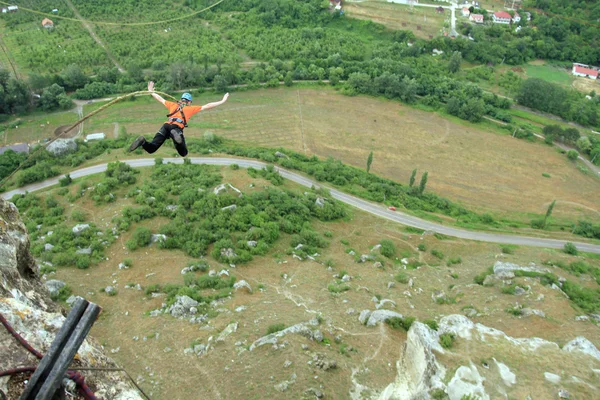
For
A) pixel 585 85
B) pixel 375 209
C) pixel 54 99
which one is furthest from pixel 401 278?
pixel 585 85

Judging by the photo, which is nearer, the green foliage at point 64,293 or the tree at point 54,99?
the green foliage at point 64,293

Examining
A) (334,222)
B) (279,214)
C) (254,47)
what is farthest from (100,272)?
(254,47)

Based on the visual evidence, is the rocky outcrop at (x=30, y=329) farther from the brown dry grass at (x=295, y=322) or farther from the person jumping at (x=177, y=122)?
the brown dry grass at (x=295, y=322)

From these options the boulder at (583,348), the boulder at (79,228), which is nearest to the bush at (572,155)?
the boulder at (583,348)

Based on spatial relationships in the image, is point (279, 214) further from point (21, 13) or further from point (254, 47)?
point (21, 13)

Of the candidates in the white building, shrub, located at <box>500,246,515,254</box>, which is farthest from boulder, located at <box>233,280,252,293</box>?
the white building

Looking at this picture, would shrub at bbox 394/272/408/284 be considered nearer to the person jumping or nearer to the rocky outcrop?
the person jumping
